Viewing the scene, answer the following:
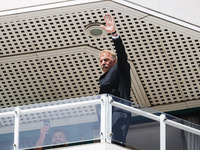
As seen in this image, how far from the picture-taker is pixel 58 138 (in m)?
8.59

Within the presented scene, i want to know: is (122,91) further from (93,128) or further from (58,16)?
(58,16)

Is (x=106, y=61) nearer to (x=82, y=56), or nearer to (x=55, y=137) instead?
(x=55, y=137)

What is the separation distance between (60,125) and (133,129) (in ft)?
2.63

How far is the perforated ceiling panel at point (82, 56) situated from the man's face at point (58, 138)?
7.19 ft

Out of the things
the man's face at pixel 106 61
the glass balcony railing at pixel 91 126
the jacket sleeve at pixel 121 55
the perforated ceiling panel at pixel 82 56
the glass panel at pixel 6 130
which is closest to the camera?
the glass balcony railing at pixel 91 126

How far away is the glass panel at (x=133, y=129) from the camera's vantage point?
857 cm

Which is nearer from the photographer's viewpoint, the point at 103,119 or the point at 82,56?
the point at 103,119

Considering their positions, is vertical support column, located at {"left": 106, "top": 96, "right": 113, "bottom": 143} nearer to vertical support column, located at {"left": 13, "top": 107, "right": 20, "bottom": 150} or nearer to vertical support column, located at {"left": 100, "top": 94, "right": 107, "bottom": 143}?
vertical support column, located at {"left": 100, "top": 94, "right": 107, "bottom": 143}

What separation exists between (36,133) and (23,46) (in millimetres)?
2465

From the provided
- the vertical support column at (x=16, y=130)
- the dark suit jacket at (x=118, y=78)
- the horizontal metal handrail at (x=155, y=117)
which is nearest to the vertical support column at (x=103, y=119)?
the horizontal metal handrail at (x=155, y=117)

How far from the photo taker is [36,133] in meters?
8.69

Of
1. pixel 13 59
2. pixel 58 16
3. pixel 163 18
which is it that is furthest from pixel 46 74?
pixel 163 18

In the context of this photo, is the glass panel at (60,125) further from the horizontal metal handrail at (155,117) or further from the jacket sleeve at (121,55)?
the jacket sleeve at (121,55)

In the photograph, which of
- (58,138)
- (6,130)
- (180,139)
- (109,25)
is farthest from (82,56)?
(180,139)
